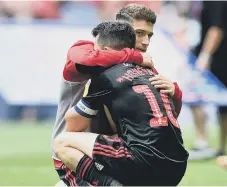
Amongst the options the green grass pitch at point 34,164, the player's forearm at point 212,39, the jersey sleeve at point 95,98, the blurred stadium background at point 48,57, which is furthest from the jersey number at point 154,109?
the blurred stadium background at point 48,57

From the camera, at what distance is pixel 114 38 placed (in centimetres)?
457

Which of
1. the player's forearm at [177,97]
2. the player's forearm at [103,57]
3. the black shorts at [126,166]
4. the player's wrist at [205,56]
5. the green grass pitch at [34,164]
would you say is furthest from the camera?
the player's wrist at [205,56]

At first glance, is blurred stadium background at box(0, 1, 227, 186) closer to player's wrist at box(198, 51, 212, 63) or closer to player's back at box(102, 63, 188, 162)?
player's wrist at box(198, 51, 212, 63)

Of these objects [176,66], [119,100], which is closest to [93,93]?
[119,100]

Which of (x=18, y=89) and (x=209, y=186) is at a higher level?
(x=209, y=186)

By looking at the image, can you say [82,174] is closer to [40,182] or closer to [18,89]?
[40,182]

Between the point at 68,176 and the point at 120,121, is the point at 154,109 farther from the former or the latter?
the point at 68,176

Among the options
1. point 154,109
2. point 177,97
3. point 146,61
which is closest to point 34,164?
point 177,97

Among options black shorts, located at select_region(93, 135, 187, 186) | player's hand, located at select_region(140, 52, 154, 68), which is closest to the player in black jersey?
black shorts, located at select_region(93, 135, 187, 186)

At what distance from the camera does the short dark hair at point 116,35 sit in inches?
179

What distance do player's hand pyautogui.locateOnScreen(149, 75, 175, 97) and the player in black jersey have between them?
0.04 m

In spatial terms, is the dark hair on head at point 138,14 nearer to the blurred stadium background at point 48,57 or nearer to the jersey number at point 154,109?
the jersey number at point 154,109

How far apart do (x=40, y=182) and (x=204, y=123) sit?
10.0 feet

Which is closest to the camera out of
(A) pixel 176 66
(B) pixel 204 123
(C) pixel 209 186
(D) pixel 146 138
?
(D) pixel 146 138
